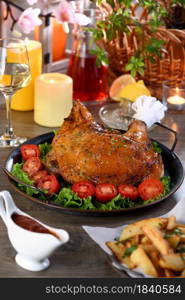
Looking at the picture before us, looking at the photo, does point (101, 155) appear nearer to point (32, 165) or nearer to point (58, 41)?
point (32, 165)

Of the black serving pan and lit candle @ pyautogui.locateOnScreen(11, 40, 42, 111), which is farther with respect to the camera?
lit candle @ pyautogui.locateOnScreen(11, 40, 42, 111)

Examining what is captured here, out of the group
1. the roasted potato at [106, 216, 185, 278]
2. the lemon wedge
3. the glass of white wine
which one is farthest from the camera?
the lemon wedge

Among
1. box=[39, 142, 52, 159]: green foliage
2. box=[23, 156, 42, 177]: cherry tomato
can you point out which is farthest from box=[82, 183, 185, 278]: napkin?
box=[39, 142, 52, 159]: green foliage

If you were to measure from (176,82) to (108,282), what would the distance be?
1263mm

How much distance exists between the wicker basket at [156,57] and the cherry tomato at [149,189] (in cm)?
86

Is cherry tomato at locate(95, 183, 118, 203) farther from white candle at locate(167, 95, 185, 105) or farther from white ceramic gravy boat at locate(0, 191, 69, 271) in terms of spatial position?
white candle at locate(167, 95, 185, 105)

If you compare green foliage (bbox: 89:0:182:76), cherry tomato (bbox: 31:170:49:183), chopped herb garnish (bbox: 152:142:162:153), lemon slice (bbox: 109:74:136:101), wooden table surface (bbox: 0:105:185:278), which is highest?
green foliage (bbox: 89:0:182:76)

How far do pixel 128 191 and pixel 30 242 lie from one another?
0.45 meters

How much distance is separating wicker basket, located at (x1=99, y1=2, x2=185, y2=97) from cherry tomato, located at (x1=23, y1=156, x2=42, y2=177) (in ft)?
2.75

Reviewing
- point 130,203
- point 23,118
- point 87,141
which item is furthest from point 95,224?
point 23,118

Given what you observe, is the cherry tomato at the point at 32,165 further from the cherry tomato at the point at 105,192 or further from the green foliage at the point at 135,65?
the green foliage at the point at 135,65

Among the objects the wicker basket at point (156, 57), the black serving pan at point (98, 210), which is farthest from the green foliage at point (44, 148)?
the wicker basket at point (156, 57)

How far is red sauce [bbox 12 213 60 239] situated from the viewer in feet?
4.86

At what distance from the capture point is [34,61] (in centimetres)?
253
